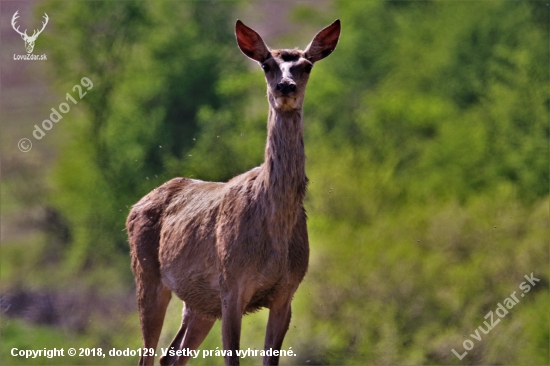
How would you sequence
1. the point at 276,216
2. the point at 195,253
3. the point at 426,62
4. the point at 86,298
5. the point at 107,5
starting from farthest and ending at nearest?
the point at 426,62 → the point at 107,5 → the point at 86,298 → the point at 195,253 → the point at 276,216

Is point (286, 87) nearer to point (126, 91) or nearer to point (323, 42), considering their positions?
point (323, 42)

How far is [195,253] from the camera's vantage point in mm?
11367

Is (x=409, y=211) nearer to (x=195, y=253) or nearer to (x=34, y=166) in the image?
(x=34, y=166)

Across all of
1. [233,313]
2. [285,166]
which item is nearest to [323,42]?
[285,166]

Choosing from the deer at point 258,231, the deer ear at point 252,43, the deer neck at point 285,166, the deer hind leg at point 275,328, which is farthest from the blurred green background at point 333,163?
the deer neck at point 285,166

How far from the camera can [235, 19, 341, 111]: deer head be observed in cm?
1026

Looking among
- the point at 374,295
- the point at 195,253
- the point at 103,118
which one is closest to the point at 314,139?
the point at 103,118

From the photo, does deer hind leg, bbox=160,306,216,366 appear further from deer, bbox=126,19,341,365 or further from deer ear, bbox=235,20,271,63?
deer ear, bbox=235,20,271,63

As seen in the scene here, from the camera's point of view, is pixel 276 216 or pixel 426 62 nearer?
pixel 276 216

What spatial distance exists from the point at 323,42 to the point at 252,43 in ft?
2.45

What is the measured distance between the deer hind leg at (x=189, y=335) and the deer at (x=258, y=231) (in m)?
0.33

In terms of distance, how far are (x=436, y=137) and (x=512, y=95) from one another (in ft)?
15.2

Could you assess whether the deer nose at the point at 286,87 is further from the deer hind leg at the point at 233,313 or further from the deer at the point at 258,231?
the deer hind leg at the point at 233,313

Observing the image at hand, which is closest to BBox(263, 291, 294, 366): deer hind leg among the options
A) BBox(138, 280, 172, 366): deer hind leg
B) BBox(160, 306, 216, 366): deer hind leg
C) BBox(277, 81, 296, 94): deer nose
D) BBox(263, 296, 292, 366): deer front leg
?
BBox(263, 296, 292, 366): deer front leg
